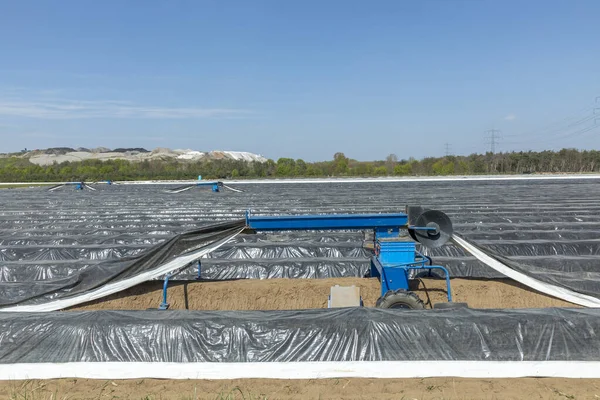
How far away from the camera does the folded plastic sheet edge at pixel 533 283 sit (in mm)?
6582

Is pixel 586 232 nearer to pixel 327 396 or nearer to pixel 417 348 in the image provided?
pixel 417 348

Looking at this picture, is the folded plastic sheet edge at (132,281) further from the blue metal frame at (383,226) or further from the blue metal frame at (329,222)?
the blue metal frame at (383,226)

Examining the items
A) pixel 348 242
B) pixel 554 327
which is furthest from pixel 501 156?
pixel 554 327

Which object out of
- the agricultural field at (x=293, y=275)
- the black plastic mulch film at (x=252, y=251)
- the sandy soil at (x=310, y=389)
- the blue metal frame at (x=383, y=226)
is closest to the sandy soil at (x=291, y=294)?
the agricultural field at (x=293, y=275)

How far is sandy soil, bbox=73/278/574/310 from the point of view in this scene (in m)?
7.59

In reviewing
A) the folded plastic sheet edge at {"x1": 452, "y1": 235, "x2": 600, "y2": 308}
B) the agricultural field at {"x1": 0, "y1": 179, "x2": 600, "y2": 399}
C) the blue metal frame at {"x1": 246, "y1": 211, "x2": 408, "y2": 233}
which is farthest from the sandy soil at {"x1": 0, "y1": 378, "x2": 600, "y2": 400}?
the blue metal frame at {"x1": 246, "y1": 211, "x2": 408, "y2": 233}

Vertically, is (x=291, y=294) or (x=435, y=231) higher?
(x=435, y=231)

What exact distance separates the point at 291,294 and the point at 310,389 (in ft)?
10.1

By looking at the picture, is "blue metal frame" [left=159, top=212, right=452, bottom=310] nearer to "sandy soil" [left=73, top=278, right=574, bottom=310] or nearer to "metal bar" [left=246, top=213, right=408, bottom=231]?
"metal bar" [left=246, top=213, right=408, bottom=231]

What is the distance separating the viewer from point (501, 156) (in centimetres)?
6097

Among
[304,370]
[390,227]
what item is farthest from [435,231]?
[304,370]

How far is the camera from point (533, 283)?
6.71 meters

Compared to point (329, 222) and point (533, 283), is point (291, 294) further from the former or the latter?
point (533, 283)

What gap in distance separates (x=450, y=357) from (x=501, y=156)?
62.3 meters
